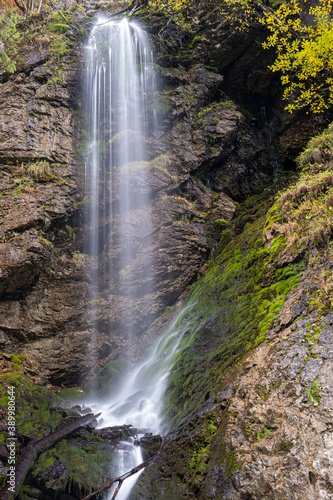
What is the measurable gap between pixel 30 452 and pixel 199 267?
7714mm

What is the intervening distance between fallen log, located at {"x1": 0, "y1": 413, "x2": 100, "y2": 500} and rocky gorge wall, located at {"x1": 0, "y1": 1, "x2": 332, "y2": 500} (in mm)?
1728

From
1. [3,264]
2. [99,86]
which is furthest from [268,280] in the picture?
[99,86]

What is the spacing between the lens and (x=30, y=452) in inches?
187

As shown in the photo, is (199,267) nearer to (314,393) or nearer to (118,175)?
(118,175)

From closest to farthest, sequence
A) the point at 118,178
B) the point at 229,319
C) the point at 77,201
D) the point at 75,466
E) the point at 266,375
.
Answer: the point at 266,375, the point at 75,466, the point at 229,319, the point at 77,201, the point at 118,178

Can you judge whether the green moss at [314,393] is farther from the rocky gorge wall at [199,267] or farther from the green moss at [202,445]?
the green moss at [202,445]

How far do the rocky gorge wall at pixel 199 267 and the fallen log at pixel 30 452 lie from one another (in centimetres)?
173

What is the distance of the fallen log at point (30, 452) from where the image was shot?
Result: 4.04 metres

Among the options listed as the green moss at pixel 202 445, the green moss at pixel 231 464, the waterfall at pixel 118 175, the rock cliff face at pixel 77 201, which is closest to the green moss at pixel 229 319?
the green moss at pixel 202 445

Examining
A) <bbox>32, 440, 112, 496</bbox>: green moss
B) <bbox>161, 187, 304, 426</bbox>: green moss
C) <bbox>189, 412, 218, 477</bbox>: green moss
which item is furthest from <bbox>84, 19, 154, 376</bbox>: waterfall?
<bbox>189, 412, 218, 477</bbox>: green moss

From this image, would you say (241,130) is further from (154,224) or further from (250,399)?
(250,399)

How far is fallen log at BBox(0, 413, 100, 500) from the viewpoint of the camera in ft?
13.3

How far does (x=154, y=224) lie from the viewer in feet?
38.7

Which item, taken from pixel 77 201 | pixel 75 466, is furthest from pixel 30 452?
pixel 77 201
